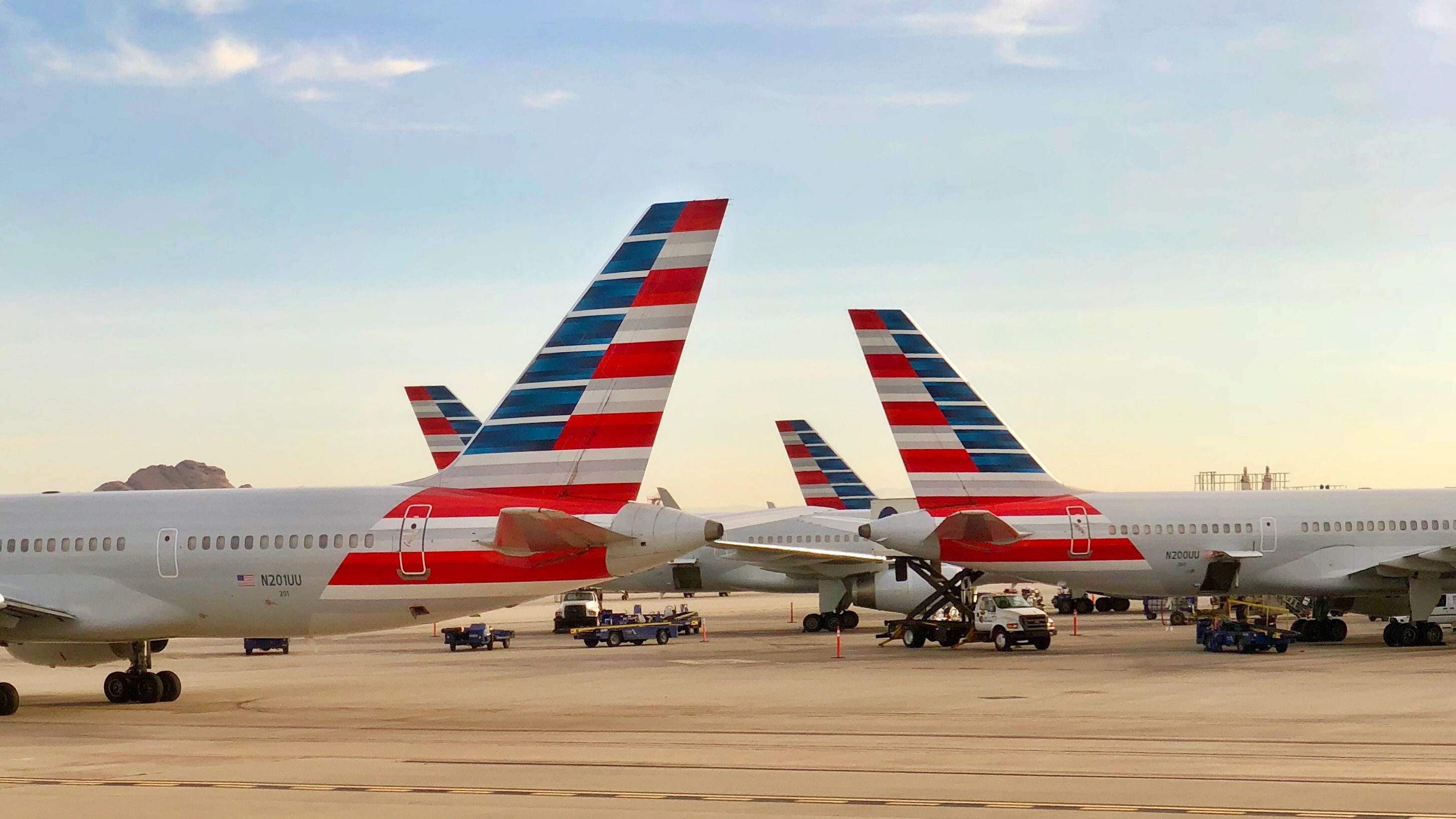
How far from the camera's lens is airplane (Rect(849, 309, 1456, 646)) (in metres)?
37.4

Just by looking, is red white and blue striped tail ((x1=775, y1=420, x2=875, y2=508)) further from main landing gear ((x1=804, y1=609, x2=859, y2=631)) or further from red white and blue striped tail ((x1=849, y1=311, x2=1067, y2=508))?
red white and blue striped tail ((x1=849, y1=311, x2=1067, y2=508))

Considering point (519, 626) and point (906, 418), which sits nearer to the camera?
point (906, 418)

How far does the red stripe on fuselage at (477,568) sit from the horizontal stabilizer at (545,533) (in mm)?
121

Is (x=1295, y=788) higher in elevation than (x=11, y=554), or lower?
lower

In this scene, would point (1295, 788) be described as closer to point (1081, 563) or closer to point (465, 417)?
point (1081, 563)

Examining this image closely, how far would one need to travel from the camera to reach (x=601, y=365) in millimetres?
23562

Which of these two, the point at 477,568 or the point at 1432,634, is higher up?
the point at 477,568

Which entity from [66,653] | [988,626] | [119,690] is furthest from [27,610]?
[988,626]

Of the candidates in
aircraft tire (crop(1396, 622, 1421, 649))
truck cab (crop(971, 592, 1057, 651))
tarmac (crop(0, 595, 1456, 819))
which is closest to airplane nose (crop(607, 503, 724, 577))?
tarmac (crop(0, 595, 1456, 819))

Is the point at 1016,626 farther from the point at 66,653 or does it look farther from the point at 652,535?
the point at 66,653

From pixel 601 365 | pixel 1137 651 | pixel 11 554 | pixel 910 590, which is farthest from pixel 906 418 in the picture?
pixel 11 554

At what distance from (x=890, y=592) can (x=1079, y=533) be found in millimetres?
12929

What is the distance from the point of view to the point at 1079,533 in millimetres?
37719

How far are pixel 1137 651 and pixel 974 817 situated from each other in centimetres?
2634
